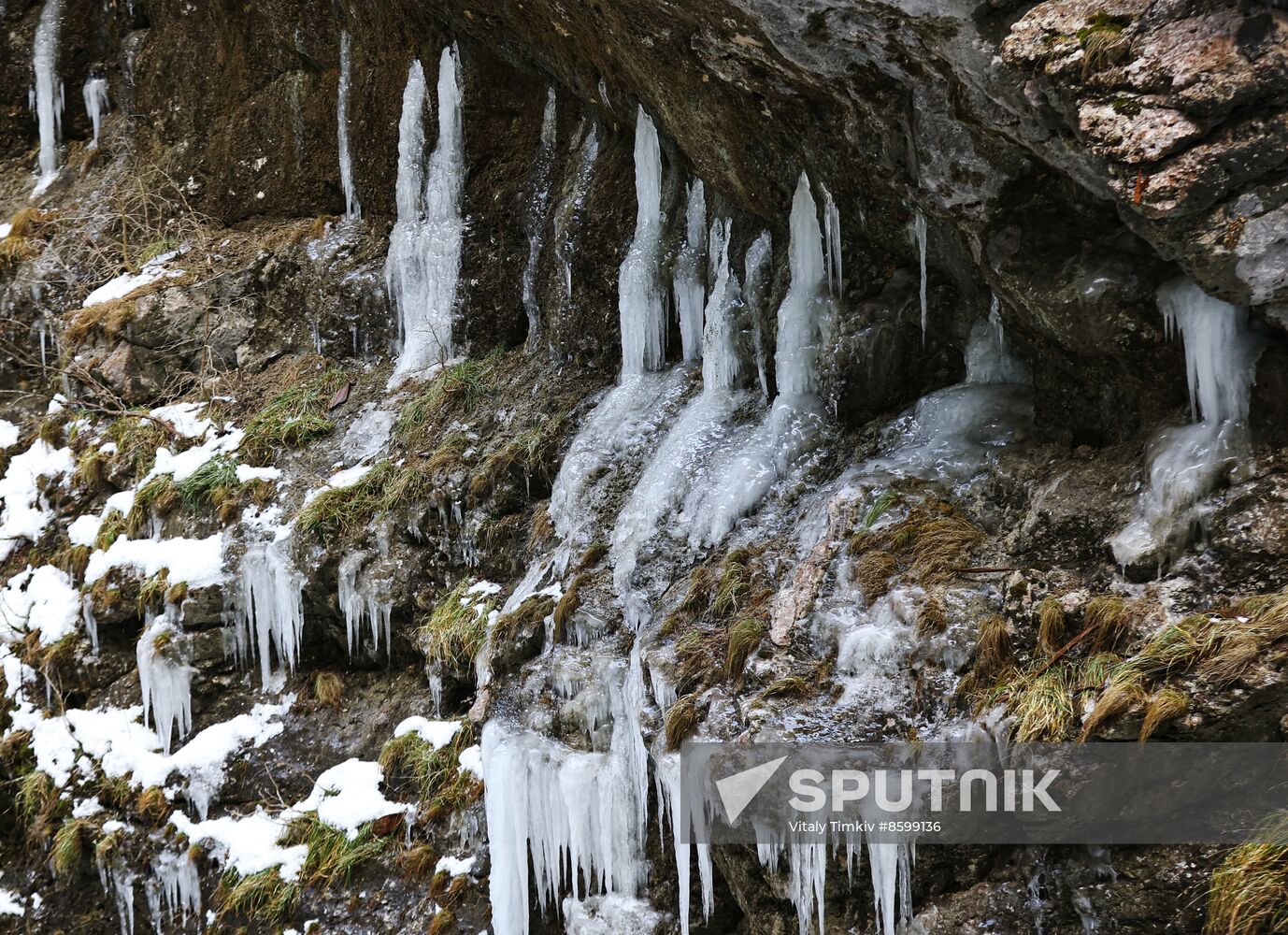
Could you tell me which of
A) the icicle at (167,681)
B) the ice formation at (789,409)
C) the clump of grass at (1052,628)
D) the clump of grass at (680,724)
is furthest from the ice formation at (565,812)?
the icicle at (167,681)

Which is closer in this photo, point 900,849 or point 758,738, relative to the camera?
point 900,849

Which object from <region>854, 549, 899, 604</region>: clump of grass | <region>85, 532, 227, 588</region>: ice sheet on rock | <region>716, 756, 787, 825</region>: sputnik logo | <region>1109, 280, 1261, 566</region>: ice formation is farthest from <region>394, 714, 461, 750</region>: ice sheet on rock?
<region>1109, 280, 1261, 566</region>: ice formation

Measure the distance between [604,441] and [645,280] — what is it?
3.58ft

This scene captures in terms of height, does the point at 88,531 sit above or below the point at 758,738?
above

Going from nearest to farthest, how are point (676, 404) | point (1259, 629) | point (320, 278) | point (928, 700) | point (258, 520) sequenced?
point (1259, 629) → point (928, 700) → point (676, 404) → point (258, 520) → point (320, 278)

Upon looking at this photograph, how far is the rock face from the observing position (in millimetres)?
3660

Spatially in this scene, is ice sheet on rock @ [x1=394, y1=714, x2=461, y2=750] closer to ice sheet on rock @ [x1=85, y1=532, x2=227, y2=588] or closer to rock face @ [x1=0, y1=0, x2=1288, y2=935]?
rock face @ [x1=0, y1=0, x2=1288, y2=935]

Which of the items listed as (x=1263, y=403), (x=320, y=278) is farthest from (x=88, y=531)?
(x=1263, y=403)

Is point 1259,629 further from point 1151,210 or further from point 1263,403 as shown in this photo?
point 1151,210

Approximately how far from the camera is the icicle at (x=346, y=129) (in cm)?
870

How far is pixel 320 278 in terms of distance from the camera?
8469 millimetres

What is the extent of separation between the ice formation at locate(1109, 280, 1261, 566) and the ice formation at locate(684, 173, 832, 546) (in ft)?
6.15

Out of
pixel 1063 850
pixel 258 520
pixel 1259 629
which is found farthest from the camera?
pixel 258 520

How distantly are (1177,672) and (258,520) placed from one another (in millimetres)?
5339
